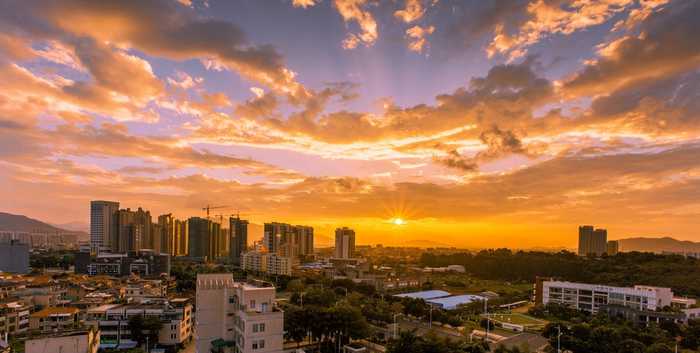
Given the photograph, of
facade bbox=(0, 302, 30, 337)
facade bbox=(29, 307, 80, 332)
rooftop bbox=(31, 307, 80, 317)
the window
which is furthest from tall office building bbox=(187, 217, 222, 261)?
the window

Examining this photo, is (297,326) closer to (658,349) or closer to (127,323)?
(127,323)

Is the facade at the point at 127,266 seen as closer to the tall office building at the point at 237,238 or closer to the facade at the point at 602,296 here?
the tall office building at the point at 237,238

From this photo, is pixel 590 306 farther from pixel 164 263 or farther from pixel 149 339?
pixel 164 263

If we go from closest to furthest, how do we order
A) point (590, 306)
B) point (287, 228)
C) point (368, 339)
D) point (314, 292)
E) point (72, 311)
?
point (368, 339)
point (72, 311)
point (314, 292)
point (590, 306)
point (287, 228)

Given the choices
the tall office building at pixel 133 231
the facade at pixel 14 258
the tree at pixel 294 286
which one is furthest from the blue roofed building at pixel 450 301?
the tall office building at pixel 133 231

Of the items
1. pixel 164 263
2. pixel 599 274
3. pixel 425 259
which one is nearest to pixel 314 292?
pixel 164 263

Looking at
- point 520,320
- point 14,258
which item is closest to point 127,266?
point 14,258

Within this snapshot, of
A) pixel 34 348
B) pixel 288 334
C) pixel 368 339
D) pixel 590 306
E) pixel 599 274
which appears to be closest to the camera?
pixel 34 348

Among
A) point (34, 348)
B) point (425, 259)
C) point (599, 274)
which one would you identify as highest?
point (34, 348)
